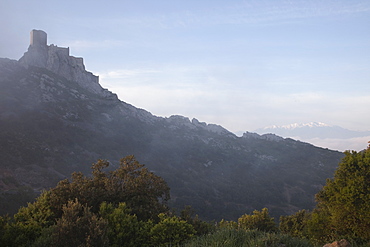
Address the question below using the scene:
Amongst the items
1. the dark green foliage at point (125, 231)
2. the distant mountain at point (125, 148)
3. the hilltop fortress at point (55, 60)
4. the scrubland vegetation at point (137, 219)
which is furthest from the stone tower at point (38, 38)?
the dark green foliage at point (125, 231)

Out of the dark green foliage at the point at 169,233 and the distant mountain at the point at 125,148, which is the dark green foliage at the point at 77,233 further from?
the distant mountain at the point at 125,148

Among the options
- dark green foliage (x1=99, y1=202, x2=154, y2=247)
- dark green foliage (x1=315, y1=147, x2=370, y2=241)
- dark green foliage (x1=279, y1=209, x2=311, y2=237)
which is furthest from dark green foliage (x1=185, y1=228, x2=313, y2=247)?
dark green foliage (x1=279, y1=209, x2=311, y2=237)

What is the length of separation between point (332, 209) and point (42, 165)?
4033 cm

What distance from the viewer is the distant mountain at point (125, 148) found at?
42688 mm

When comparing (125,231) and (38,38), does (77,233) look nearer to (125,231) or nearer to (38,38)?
(125,231)

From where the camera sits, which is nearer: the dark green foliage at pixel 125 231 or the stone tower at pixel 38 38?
the dark green foliage at pixel 125 231

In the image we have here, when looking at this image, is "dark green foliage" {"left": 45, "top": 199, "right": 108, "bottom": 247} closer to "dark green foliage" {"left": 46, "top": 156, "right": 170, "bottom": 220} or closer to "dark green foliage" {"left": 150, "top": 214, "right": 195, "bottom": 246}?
"dark green foliage" {"left": 150, "top": 214, "right": 195, "bottom": 246}

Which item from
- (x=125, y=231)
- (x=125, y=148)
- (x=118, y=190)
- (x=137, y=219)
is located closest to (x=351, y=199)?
(x=137, y=219)

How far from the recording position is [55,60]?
87.6 m

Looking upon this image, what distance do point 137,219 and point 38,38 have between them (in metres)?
96.8

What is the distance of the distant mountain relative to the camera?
42688mm

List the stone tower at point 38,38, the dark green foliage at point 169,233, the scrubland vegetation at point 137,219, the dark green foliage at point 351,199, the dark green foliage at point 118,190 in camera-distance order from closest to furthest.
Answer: the scrubland vegetation at point 137,219 < the dark green foliage at point 169,233 < the dark green foliage at point 351,199 < the dark green foliage at point 118,190 < the stone tower at point 38,38

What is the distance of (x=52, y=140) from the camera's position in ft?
165

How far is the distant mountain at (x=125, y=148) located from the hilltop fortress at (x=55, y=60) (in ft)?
1.10
